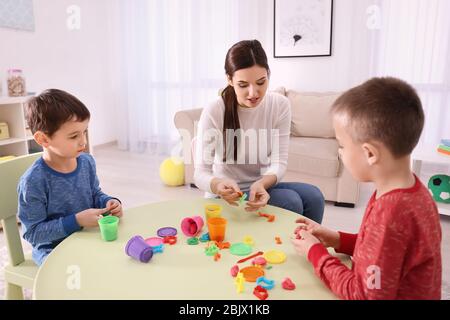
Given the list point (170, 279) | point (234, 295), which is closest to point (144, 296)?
point (170, 279)

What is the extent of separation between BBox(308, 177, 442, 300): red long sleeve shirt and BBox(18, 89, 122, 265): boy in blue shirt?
0.77 meters

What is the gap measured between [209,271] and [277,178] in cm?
77

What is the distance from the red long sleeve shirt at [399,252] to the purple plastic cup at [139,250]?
46 cm

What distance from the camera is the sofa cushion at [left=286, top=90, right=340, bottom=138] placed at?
3293 mm

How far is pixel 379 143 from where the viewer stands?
75 centimetres

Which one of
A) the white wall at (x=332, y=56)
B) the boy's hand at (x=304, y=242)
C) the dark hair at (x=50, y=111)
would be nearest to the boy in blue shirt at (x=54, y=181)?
the dark hair at (x=50, y=111)

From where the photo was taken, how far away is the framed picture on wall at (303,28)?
149 inches

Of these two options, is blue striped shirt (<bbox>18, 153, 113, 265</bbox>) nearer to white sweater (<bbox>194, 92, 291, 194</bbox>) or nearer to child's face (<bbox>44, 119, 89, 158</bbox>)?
child's face (<bbox>44, 119, 89, 158</bbox>)

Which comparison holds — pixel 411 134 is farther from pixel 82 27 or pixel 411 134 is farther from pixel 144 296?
pixel 82 27

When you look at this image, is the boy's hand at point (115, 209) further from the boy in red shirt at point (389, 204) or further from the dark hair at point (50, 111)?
the boy in red shirt at point (389, 204)

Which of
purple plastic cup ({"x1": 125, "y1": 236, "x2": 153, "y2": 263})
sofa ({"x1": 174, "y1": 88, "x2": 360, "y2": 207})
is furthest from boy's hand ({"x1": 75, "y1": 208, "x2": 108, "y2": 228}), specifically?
sofa ({"x1": 174, "y1": 88, "x2": 360, "y2": 207})

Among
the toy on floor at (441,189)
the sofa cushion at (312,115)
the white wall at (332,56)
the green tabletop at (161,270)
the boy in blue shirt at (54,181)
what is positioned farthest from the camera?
the white wall at (332,56)

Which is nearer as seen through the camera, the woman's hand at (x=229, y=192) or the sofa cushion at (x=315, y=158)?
the woman's hand at (x=229, y=192)

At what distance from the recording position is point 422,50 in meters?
3.40
